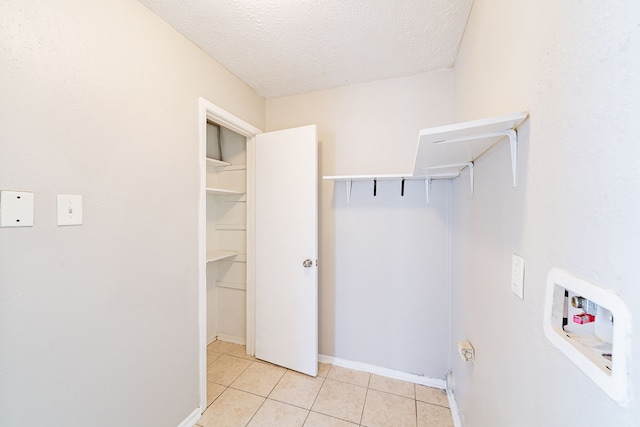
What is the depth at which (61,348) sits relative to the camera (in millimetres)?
997

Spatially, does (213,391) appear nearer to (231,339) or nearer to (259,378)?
(259,378)

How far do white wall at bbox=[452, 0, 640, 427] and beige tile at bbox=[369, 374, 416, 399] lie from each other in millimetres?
829

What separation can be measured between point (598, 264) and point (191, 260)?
177cm

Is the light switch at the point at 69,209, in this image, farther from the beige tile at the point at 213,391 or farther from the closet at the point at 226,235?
the beige tile at the point at 213,391

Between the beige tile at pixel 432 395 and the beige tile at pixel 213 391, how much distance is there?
4.86 feet

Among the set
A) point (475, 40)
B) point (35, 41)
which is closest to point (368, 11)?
point (475, 40)

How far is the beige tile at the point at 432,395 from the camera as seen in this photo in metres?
1.74

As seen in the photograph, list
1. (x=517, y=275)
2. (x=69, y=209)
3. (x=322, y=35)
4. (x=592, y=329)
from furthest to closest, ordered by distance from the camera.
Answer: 1. (x=322, y=35)
2. (x=69, y=209)
3. (x=517, y=275)
4. (x=592, y=329)

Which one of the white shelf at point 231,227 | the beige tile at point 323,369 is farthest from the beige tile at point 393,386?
the white shelf at point 231,227

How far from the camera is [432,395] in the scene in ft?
5.91

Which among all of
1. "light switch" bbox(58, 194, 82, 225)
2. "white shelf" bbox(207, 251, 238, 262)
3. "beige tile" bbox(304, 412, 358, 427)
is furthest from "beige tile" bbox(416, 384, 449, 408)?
"light switch" bbox(58, 194, 82, 225)

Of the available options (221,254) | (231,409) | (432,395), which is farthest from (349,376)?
(221,254)

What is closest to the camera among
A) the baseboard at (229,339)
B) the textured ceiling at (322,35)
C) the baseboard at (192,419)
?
the textured ceiling at (322,35)

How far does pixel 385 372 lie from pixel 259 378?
A: 1.05m
